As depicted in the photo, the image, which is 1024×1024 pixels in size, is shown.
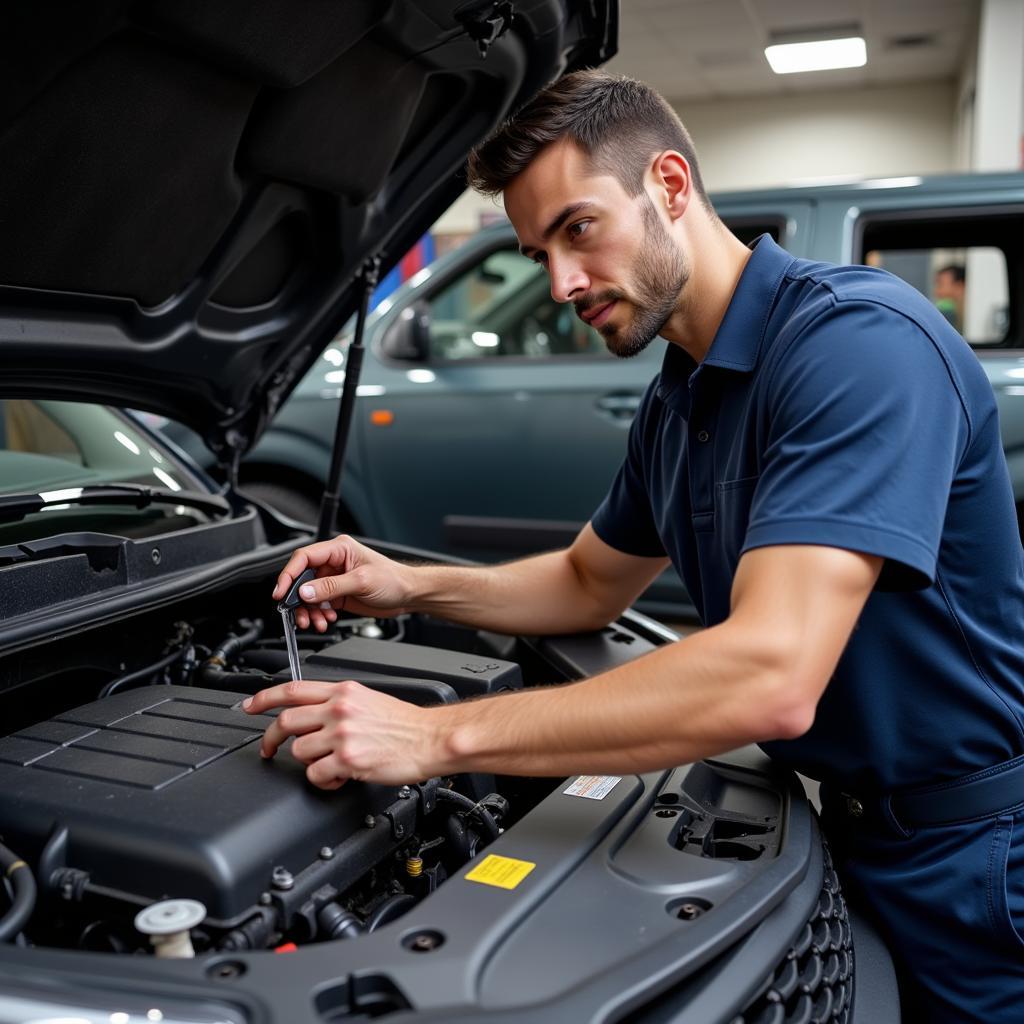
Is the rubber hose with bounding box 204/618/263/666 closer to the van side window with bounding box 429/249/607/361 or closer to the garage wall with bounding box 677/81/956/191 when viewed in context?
the van side window with bounding box 429/249/607/361

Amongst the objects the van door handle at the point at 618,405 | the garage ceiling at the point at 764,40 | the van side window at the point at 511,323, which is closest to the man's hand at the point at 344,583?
the van door handle at the point at 618,405

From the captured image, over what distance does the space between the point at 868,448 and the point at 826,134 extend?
11.4 meters

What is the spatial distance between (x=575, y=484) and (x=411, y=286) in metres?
0.96

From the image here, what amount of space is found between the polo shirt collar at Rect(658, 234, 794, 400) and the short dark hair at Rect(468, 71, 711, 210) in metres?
0.17

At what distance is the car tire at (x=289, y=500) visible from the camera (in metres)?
4.00

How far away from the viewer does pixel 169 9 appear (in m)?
1.18

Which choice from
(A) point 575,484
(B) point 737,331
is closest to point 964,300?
(A) point 575,484

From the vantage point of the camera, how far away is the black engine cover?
1012mm

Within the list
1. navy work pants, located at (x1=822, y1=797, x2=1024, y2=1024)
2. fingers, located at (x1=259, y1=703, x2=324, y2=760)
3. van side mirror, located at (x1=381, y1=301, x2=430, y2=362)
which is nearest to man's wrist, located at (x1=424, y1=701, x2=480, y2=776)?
fingers, located at (x1=259, y1=703, x2=324, y2=760)

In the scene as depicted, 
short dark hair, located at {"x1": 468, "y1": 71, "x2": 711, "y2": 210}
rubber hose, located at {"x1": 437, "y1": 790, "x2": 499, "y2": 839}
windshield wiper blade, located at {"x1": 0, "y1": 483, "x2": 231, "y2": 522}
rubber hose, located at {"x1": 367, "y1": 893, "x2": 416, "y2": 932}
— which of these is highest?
short dark hair, located at {"x1": 468, "y1": 71, "x2": 711, "y2": 210}

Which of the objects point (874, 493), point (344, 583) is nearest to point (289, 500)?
point (344, 583)

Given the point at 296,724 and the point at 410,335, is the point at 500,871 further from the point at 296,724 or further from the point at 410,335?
the point at 410,335

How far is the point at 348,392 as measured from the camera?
80.5 inches

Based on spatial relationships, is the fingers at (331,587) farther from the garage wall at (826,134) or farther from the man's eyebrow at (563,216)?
the garage wall at (826,134)
